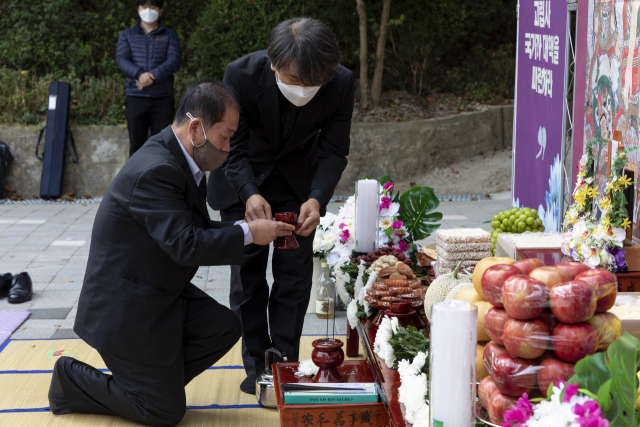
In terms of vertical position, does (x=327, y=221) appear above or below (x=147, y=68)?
below

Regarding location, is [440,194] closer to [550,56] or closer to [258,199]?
[550,56]

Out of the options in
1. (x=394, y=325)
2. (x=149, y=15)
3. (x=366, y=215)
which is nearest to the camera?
(x=394, y=325)

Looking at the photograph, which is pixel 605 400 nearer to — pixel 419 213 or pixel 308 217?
pixel 308 217

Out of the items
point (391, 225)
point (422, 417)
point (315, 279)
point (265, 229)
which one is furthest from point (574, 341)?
point (315, 279)

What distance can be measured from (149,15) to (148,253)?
5.29 metres

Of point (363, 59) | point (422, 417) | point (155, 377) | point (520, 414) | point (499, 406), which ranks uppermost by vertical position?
point (363, 59)

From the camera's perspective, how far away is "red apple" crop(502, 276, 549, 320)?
5.04ft

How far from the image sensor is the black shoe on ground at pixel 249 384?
3051 millimetres

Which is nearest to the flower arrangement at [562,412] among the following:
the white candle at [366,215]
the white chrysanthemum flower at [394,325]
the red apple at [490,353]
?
the red apple at [490,353]

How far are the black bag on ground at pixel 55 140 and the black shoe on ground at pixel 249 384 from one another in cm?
582

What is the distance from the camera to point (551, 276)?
1587 millimetres

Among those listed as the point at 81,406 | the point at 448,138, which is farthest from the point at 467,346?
the point at 448,138

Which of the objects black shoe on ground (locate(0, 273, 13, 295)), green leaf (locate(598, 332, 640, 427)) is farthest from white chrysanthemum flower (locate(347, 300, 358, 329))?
black shoe on ground (locate(0, 273, 13, 295))

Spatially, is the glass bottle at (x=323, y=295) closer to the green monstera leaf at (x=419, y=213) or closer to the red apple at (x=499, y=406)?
the green monstera leaf at (x=419, y=213)
